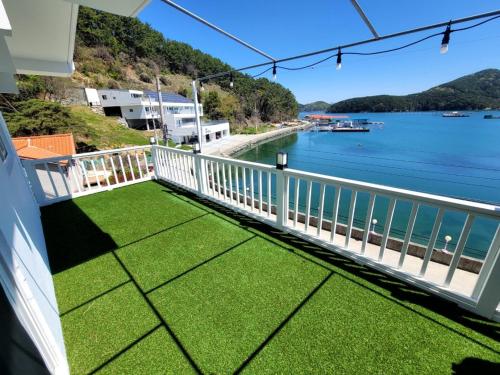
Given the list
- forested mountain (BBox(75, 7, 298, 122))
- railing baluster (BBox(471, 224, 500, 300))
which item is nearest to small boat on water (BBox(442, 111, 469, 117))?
forested mountain (BBox(75, 7, 298, 122))

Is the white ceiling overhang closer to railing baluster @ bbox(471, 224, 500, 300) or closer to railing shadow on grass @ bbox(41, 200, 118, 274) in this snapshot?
railing shadow on grass @ bbox(41, 200, 118, 274)

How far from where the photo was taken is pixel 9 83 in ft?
9.17

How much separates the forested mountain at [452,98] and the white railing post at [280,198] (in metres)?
52.4

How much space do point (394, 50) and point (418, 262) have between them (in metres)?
2.23

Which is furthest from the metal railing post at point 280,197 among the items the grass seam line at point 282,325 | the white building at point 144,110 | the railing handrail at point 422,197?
the white building at point 144,110

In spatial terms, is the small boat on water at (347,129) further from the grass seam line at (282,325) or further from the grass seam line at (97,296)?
the grass seam line at (97,296)

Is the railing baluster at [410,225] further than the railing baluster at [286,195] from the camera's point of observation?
No

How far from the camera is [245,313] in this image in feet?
5.35

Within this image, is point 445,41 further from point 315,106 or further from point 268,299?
point 315,106

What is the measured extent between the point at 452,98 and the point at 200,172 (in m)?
60.6

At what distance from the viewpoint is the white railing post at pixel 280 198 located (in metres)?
2.52

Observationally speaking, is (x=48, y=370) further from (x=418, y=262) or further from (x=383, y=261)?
(x=418, y=262)

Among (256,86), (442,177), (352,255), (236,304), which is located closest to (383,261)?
(352,255)

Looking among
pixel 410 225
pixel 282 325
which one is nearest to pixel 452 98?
pixel 410 225
